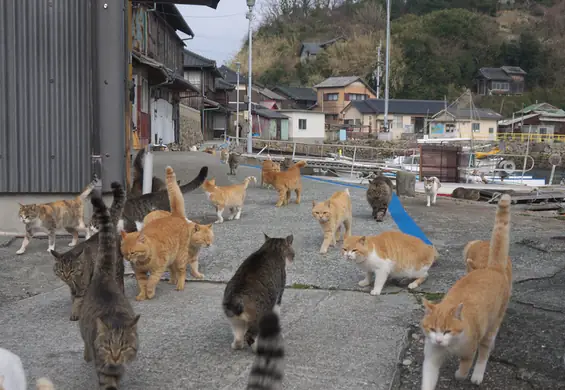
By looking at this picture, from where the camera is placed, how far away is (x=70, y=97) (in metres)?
7.35

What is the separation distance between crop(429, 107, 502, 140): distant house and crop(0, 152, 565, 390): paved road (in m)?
36.5

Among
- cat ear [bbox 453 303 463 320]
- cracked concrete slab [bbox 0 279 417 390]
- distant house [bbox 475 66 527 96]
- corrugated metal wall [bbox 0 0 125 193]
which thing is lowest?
cracked concrete slab [bbox 0 279 417 390]

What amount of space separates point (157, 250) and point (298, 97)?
5583 centimetres

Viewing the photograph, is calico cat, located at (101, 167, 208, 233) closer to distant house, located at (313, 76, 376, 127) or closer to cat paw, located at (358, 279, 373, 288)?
cat paw, located at (358, 279, 373, 288)

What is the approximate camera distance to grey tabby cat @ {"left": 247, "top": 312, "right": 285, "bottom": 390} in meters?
1.96

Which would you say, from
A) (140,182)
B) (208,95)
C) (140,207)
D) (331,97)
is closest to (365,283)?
(140,207)

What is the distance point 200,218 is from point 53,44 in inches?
123

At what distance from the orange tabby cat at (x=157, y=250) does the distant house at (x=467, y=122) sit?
37969mm

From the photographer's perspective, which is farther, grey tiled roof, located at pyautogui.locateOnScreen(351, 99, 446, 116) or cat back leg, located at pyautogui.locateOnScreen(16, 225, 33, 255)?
grey tiled roof, located at pyautogui.locateOnScreen(351, 99, 446, 116)

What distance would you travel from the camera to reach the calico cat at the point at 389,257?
5.06 meters

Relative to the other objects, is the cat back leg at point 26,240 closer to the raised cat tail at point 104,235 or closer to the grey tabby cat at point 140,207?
the grey tabby cat at point 140,207

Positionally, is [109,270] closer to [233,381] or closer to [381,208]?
[233,381]

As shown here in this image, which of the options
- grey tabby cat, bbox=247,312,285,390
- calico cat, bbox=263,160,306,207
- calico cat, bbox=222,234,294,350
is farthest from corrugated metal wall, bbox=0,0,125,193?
grey tabby cat, bbox=247,312,285,390

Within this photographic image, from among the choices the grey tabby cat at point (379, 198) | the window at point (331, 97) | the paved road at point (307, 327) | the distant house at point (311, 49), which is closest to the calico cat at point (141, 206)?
the paved road at point (307, 327)
